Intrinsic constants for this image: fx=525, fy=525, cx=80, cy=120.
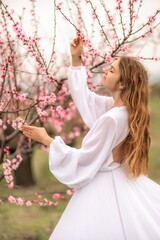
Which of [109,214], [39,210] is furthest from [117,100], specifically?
[39,210]

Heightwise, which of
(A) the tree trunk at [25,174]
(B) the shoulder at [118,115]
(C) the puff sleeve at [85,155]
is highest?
(B) the shoulder at [118,115]

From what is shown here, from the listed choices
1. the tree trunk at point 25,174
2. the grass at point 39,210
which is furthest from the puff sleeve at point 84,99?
the tree trunk at point 25,174

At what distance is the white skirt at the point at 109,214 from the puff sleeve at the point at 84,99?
0.41 m

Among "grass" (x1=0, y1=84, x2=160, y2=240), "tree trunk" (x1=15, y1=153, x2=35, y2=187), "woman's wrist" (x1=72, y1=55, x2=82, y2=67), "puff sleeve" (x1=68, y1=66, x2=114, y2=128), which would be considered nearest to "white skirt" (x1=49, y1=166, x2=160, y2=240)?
"puff sleeve" (x1=68, y1=66, x2=114, y2=128)

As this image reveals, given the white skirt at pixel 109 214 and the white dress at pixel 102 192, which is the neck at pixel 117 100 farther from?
the white skirt at pixel 109 214

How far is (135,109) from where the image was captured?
9.87ft

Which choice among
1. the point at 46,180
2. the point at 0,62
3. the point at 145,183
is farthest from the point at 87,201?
the point at 46,180

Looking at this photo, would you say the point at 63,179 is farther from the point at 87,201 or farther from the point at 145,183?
the point at 145,183

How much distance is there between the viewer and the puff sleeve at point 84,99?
3176mm

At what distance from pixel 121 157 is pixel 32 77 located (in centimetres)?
231

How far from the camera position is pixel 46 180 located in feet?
41.6

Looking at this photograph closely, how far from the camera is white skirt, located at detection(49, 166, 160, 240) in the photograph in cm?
292

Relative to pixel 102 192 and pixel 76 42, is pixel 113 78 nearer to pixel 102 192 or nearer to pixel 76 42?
pixel 76 42

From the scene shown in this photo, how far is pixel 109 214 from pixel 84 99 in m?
0.72
